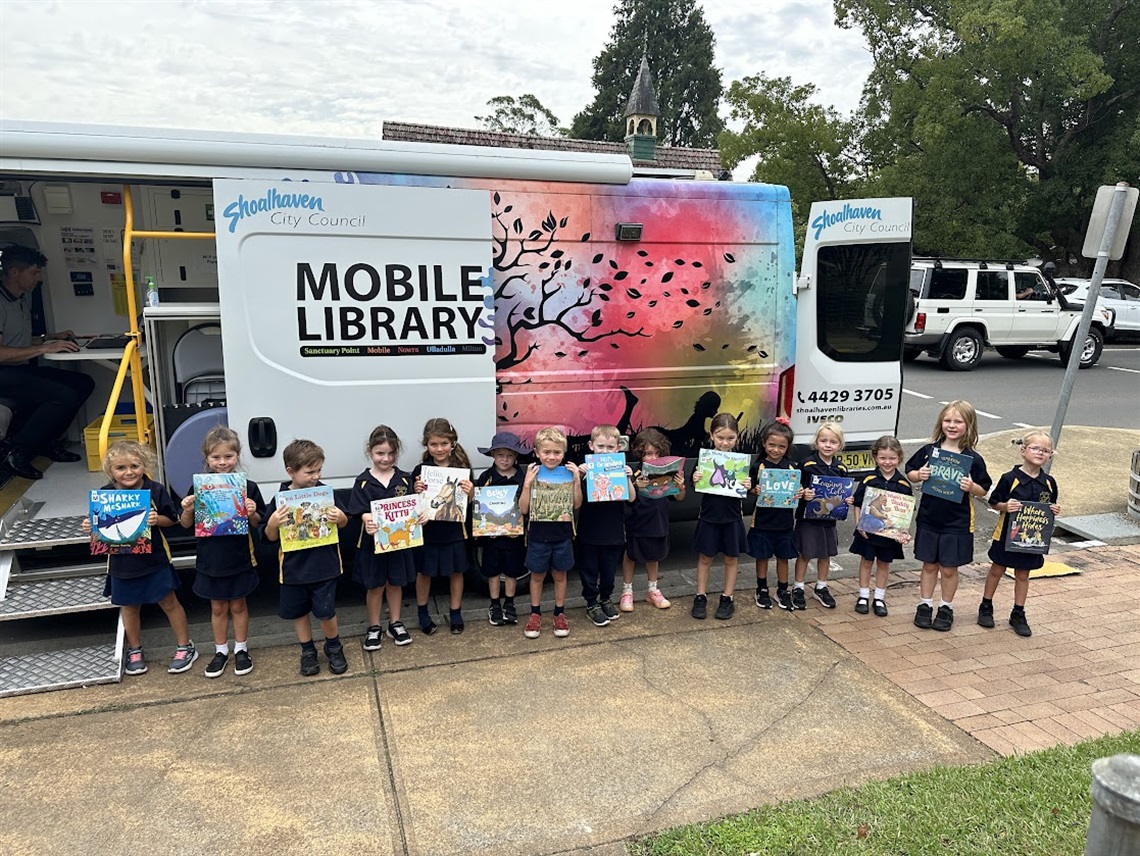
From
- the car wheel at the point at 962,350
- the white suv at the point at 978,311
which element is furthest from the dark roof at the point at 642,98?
the car wheel at the point at 962,350

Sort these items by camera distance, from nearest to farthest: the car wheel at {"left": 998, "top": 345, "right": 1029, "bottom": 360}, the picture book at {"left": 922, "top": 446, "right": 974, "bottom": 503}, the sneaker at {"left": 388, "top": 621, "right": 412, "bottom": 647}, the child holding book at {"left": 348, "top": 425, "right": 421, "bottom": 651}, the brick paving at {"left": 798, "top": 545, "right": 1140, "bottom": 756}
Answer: the brick paving at {"left": 798, "top": 545, "right": 1140, "bottom": 756}, the child holding book at {"left": 348, "top": 425, "right": 421, "bottom": 651}, the sneaker at {"left": 388, "top": 621, "right": 412, "bottom": 647}, the picture book at {"left": 922, "top": 446, "right": 974, "bottom": 503}, the car wheel at {"left": 998, "top": 345, "right": 1029, "bottom": 360}

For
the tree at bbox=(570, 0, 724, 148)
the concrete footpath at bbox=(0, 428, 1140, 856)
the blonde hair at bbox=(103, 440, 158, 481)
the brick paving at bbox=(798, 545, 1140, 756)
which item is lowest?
the concrete footpath at bbox=(0, 428, 1140, 856)

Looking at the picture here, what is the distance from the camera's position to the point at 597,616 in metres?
4.86

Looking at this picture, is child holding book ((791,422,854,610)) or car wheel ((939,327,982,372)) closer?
child holding book ((791,422,854,610))

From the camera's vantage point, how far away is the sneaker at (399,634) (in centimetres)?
454

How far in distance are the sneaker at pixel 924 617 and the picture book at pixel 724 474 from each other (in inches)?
53.5

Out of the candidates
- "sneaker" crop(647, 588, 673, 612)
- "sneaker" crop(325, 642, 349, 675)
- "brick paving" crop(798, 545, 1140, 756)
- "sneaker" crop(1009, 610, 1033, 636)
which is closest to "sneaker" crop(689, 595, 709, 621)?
"sneaker" crop(647, 588, 673, 612)

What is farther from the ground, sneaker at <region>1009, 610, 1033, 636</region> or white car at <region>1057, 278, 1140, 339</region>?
white car at <region>1057, 278, 1140, 339</region>

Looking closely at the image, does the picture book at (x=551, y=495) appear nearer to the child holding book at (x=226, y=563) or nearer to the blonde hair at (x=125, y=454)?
the child holding book at (x=226, y=563)

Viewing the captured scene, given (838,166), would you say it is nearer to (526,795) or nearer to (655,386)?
(655,386)

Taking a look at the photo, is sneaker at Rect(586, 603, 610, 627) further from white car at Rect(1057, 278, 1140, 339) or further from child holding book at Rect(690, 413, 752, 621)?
white car at Rect(1057, 278, 1140, 339)

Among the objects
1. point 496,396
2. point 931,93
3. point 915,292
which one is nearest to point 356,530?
point 496,396

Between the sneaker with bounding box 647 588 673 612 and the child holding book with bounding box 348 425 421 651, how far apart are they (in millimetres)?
1451

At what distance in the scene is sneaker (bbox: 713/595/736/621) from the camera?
16.2 ft
